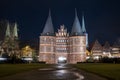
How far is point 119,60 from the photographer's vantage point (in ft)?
288

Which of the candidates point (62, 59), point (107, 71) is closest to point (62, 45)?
point (62, 59)

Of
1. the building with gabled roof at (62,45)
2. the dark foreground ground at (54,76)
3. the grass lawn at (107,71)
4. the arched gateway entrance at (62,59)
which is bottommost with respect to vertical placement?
the dark foreground ground at (54,76)

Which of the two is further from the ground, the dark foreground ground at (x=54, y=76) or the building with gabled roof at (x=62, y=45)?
the building with gabled roof at (x=62, y=45)

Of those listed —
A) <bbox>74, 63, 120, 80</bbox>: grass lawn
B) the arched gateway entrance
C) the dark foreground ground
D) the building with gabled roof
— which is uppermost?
the building with gabled roof

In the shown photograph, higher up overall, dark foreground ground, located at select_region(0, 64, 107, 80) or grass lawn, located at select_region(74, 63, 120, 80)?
grass lawn, located at select_region(74, 63, 120, 80)

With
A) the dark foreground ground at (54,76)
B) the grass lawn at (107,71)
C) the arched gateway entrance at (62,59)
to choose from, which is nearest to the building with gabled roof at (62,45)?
the arched gateway entrance at (62,59)

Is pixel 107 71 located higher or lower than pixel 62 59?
lower

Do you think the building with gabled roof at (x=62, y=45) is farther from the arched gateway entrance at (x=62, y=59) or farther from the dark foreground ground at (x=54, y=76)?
the dark foreground ground at (x=54, y=76)

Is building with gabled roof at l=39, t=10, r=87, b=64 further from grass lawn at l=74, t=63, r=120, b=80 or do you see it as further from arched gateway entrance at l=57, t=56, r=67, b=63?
grass lawn at l=74, t=63, r=120, b=80

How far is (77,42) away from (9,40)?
106 ft

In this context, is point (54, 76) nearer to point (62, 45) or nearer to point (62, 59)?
point (62, 45)

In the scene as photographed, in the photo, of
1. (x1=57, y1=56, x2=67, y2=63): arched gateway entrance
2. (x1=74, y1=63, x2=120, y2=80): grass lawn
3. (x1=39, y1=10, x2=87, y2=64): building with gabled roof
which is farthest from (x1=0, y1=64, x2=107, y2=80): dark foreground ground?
(x1=57, y1=56, x2=67, y2=63): arched gateway entrance

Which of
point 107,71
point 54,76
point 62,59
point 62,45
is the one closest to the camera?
point 54,76

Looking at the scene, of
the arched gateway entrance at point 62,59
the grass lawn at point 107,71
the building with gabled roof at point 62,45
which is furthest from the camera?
the arched gateway entrance at point 62,59
